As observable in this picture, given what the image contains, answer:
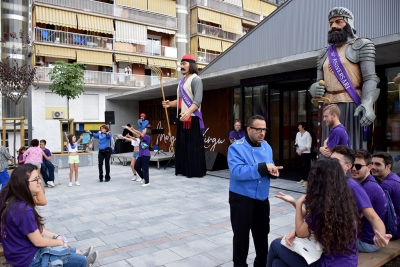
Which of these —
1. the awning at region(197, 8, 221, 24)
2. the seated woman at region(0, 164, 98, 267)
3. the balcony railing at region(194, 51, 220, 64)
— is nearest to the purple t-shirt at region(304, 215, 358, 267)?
the seated woman at region(0, 164, 98, 267)

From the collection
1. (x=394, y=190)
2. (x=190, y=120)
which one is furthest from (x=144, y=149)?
(x=394, y=190)

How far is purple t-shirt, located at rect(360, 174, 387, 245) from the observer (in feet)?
10.3

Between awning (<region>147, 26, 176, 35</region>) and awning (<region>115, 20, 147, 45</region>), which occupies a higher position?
awning (<region>147, 26, 176, 35</region>)

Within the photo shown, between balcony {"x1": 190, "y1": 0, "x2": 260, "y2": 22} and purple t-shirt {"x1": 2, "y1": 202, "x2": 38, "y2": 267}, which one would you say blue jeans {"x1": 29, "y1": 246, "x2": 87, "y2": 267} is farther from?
balcony {"x1": 190, "y1": 0, "x2": 260, "y2": 22}

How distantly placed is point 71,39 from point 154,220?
24.4m

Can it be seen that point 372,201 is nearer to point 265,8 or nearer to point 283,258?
point 283,258

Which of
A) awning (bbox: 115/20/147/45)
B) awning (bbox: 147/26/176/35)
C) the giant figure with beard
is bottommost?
the giant figure with beard

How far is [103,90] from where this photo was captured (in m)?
27.5

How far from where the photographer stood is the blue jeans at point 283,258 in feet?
8.45

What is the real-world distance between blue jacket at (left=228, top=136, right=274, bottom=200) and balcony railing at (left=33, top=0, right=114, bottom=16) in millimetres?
26282

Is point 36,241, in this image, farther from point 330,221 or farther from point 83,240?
point 330,221

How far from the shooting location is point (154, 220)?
18.4 feet

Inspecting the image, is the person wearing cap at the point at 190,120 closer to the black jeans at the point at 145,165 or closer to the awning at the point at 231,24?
the black jeans at the point at 145,165

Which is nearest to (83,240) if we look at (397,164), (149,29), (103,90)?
(397,164)
